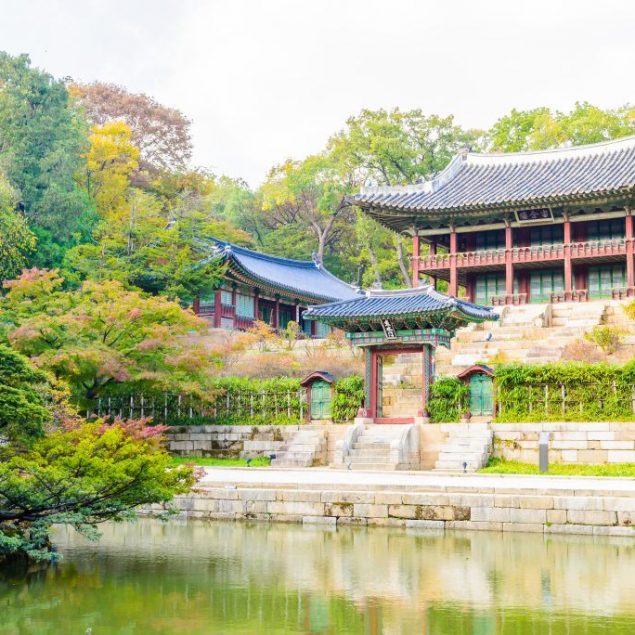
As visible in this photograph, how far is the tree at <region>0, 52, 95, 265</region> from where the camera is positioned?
4247cm

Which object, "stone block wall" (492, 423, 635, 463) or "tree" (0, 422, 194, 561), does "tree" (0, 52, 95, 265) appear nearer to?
"stone block wall" (492, 423, 635, 463)

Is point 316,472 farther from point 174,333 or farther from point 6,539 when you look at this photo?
point 6,539

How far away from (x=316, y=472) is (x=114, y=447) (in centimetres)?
1081

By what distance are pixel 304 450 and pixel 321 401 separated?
2071 millimetres

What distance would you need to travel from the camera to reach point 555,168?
151ft

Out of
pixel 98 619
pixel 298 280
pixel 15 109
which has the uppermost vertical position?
pixel 15 109

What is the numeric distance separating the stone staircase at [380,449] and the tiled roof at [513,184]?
17523 millimetres

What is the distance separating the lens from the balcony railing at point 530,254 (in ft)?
134

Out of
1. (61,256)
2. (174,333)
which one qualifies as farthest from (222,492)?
(61,256)

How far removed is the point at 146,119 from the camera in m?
66.7

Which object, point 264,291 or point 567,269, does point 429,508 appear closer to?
point 567,269

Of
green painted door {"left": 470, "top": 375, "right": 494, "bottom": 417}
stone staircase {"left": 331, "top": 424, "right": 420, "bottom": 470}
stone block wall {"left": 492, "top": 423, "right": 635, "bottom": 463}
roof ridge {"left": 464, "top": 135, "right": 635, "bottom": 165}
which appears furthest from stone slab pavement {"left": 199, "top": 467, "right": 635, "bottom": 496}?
roof ridge {"left": 464, "top": 135, "right": 635, "bottom": 165}

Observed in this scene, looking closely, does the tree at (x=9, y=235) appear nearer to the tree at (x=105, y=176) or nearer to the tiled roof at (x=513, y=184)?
the tree at (x=105, y=176)

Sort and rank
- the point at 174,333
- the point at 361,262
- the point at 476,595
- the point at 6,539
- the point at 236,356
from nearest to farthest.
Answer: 1. the point at 476,595
2. the point at 6,539
3. the point at 174,333
4. the point at 236,356
5. the point at 361,262
